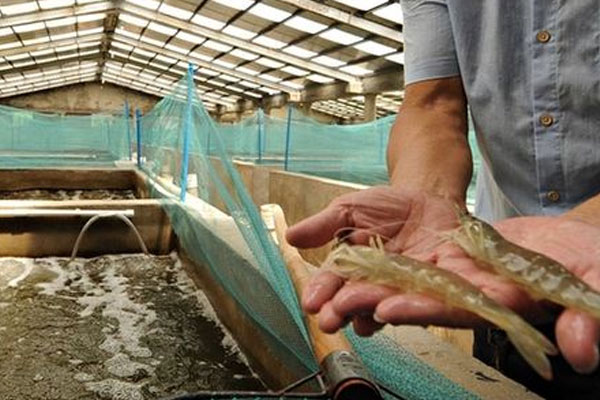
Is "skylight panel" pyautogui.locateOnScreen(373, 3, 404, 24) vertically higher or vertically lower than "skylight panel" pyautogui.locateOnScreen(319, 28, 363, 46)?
higher

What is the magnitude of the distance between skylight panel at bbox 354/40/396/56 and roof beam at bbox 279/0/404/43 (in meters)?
0.97

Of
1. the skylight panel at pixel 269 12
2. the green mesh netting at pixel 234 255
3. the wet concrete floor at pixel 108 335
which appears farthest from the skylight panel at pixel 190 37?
the wet concrete floor at pixel 108 335

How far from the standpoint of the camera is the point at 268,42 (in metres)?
15.1

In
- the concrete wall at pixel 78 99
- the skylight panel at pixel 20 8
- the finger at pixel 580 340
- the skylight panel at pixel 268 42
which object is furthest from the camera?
the concrete wall at pixel 78 99

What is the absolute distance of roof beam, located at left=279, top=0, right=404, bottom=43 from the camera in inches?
431

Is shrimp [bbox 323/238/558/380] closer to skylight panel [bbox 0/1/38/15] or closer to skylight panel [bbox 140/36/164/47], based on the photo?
skylight panel [bbox 0/1/38/15]

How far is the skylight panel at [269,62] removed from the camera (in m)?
17.3

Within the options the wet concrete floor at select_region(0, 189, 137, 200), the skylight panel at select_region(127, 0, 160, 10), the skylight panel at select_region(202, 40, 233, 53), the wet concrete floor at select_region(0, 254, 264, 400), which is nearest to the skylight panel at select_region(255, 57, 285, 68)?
the skylight panel at select_region(202, 40, 233, 53)

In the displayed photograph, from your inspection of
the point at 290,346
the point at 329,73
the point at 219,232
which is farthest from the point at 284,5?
the point at 290,346

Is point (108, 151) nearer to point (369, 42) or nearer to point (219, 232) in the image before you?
point (369, 42)

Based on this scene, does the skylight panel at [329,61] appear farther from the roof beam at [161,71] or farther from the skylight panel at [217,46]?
the roof beam at [161,71]

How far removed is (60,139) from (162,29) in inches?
203

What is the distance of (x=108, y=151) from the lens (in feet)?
49.5

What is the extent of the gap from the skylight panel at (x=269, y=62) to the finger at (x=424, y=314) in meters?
16.8
